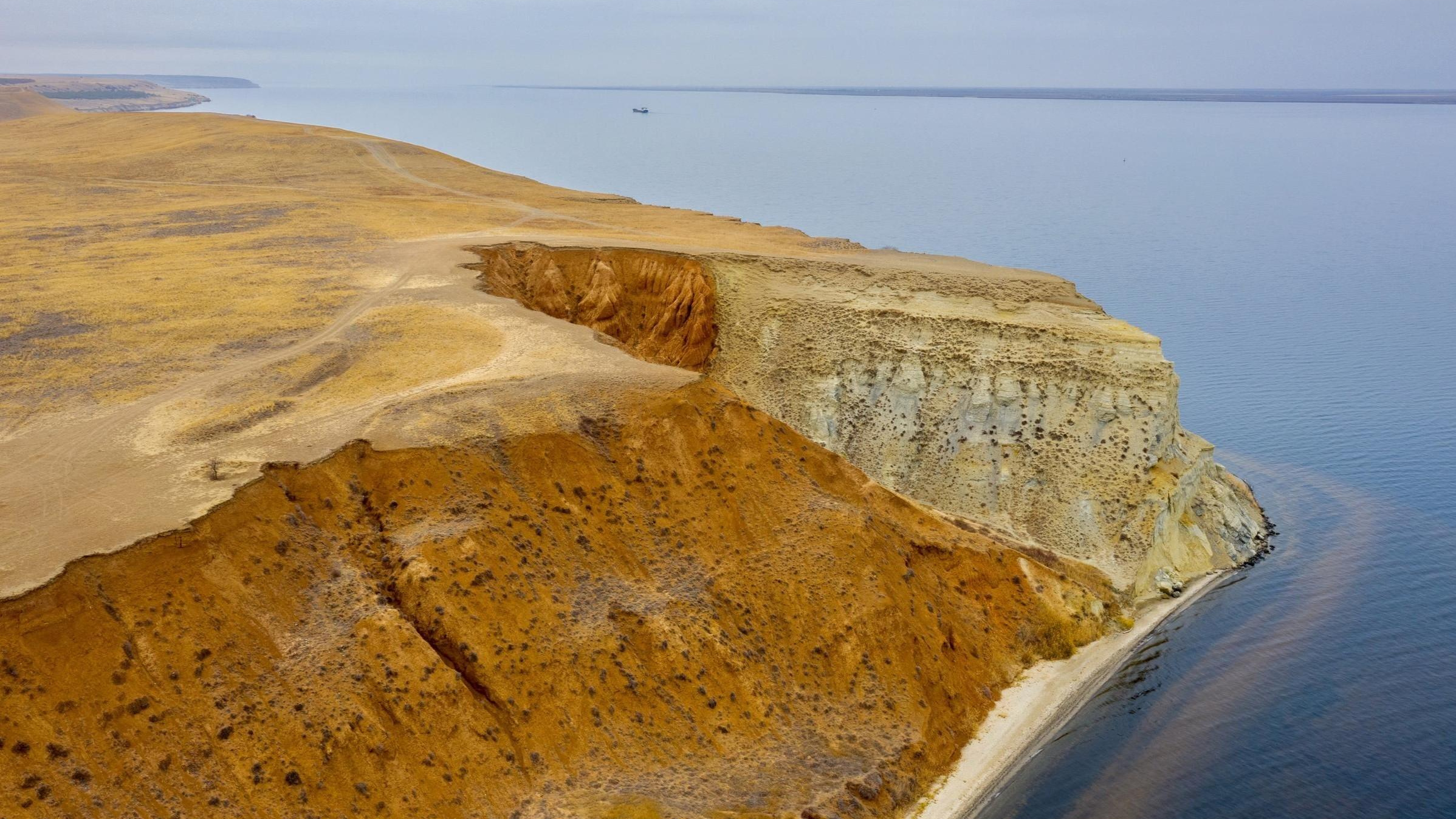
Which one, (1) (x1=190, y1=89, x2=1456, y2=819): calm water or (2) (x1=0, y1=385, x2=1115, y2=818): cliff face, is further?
(1) (x1=190, y1=89, x2=1456, y2=819): calm water

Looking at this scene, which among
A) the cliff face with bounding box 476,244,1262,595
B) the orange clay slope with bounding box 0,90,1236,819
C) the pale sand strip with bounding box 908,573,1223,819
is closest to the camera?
the orange clay slope with bounding box 0,90,1236,819

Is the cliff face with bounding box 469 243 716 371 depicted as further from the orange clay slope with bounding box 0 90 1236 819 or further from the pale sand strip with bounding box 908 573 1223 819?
the pale sand strip with bounding box 908 573 1223 819

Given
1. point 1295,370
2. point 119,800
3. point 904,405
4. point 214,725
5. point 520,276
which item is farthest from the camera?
point 1295,370

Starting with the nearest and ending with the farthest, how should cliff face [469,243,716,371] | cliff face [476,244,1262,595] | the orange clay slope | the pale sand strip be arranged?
the orange clay slope < the pale sand strip < cliff face [476,244,1262,595] < cliff face [469,243,716,371]

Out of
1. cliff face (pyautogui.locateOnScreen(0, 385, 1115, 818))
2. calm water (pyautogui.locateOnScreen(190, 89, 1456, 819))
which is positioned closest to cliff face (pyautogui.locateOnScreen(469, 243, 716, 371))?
cliff face (pyautogui.locateOnScreen(0, 385, 1115, 818))

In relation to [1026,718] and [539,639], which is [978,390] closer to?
[1026,718]

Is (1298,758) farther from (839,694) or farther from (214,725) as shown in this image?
(214,725)

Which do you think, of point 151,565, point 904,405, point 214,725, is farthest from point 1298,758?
point 151,565
